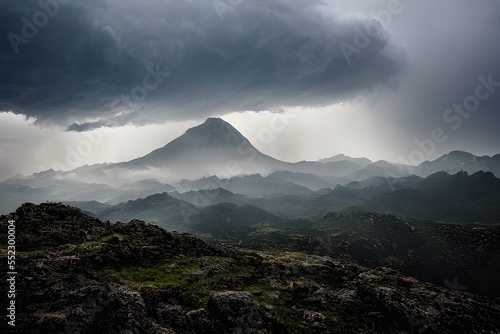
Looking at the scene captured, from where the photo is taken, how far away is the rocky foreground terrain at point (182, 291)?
1946 inches

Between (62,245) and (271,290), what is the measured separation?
50498mm

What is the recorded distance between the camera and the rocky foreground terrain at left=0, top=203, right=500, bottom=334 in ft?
162

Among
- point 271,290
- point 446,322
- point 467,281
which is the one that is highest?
point 271,290

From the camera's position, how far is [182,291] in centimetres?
6066

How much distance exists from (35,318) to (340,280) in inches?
2533

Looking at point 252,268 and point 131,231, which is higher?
point 131,231

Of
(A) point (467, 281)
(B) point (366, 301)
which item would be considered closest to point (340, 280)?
(B) point (366, 301)

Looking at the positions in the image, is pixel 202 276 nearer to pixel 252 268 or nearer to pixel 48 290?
pixel 252 268

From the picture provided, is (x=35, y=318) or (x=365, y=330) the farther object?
(x=365, y=330)

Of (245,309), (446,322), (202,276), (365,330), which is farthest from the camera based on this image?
(202,276)

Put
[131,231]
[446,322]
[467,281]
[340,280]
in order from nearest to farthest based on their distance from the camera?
[446,322], [340,280], [131,231], [467,281]

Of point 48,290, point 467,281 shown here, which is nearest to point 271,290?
point 48,290

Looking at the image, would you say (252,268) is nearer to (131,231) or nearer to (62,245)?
(131,231)

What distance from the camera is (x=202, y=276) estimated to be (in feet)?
A: 232
